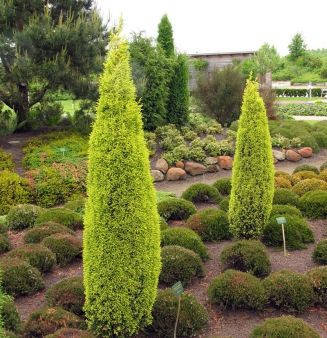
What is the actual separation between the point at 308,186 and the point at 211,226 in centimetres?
310

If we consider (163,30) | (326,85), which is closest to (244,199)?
(163,30)

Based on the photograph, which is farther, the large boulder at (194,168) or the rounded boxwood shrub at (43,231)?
the large boulder at (194,168)

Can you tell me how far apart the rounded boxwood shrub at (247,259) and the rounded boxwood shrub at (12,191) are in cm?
638

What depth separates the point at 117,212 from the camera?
4.64 m

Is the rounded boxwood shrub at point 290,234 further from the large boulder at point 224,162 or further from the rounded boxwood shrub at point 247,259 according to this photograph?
the large boulder at point 224,162

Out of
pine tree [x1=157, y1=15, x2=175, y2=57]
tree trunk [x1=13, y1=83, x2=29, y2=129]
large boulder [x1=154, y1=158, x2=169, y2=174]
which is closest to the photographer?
large boulder [x1=154, y1=158, x2=169, y2=174]

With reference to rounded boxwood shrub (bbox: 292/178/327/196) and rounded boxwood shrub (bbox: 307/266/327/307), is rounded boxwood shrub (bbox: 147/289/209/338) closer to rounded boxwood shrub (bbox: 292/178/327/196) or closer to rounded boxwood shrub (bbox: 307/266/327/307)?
rounded boxwood shrub (bbox: 307/266/327/307)

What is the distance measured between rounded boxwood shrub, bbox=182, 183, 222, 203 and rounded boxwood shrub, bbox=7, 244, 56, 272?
379 cm

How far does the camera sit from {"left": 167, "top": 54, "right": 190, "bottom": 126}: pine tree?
728 inches

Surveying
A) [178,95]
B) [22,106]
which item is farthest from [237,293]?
[178,95]

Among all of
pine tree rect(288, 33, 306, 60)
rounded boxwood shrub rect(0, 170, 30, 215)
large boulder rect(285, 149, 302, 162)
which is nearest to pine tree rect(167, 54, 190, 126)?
large boulder rect(285, 149, 302, 162)

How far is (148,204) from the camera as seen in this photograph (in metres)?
4.80

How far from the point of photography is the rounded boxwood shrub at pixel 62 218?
8539 mm

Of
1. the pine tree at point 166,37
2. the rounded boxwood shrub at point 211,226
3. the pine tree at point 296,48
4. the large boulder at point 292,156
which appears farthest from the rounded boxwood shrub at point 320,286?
the pine tree at point 296,48
